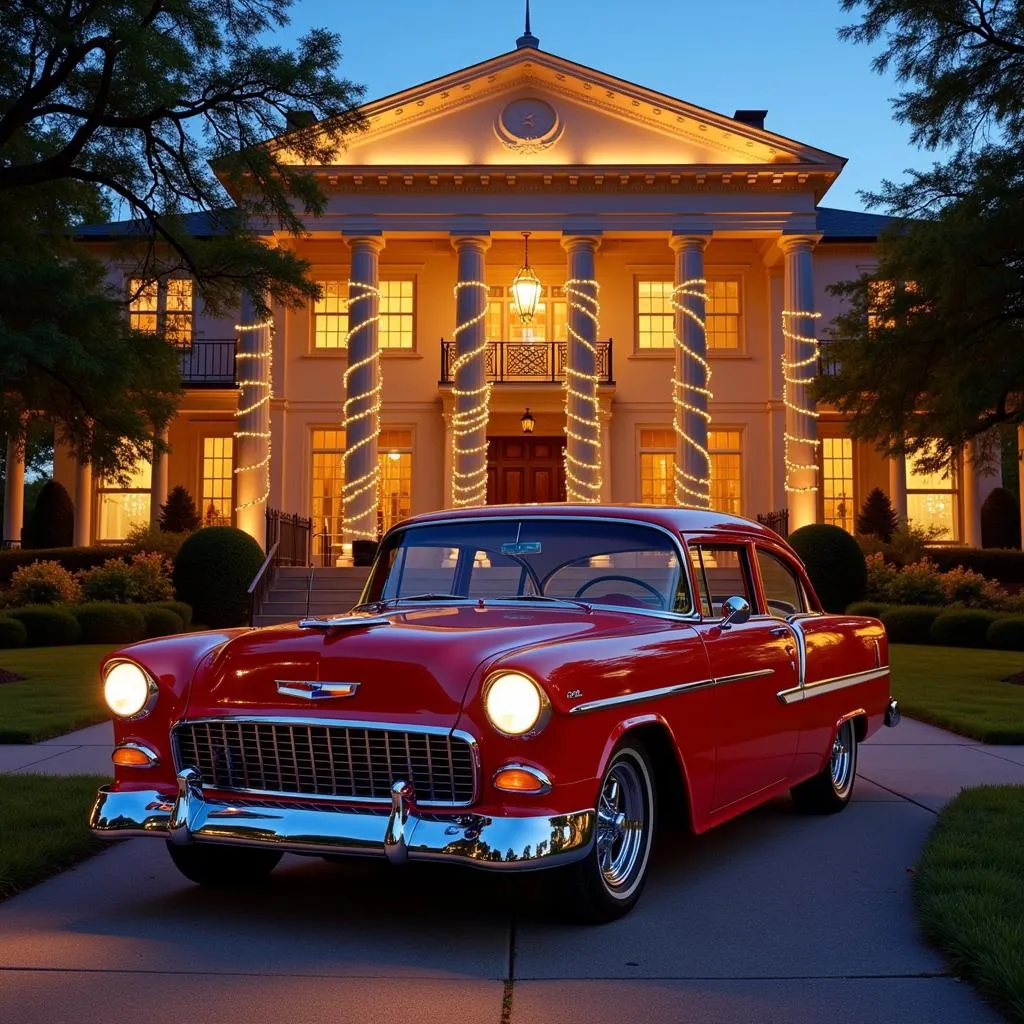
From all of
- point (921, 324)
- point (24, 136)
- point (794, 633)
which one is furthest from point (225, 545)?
point (794, 633)

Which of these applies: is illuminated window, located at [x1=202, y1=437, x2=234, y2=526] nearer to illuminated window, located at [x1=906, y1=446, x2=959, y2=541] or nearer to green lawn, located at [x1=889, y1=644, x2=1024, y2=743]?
illuminated window, located at [x1=906, y1=446, x2=959, y2=541]

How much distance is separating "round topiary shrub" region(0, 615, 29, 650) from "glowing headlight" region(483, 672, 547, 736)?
53.9 feet

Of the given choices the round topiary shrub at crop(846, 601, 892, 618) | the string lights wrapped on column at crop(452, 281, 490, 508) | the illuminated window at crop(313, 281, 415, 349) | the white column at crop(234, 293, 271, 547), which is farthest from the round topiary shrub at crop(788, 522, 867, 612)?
the illuminated window at crop(313, 281, 415, 349)

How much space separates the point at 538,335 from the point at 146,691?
25.0 meters

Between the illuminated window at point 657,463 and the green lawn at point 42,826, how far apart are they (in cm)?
2252

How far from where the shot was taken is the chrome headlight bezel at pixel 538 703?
13.9 feet

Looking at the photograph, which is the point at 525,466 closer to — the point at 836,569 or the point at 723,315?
the point at 723,315

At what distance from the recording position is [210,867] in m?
5.12

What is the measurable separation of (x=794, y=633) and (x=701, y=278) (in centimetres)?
2174

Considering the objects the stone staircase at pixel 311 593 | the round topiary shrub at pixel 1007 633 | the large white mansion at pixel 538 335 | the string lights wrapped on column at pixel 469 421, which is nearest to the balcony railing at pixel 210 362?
the large white mansion at pixel 538 335

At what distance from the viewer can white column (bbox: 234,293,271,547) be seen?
26.5m

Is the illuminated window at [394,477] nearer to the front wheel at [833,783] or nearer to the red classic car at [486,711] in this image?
the front wheel at [833,783]

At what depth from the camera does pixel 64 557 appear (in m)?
26.4

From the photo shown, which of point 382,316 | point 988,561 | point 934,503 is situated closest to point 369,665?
point 382,316
